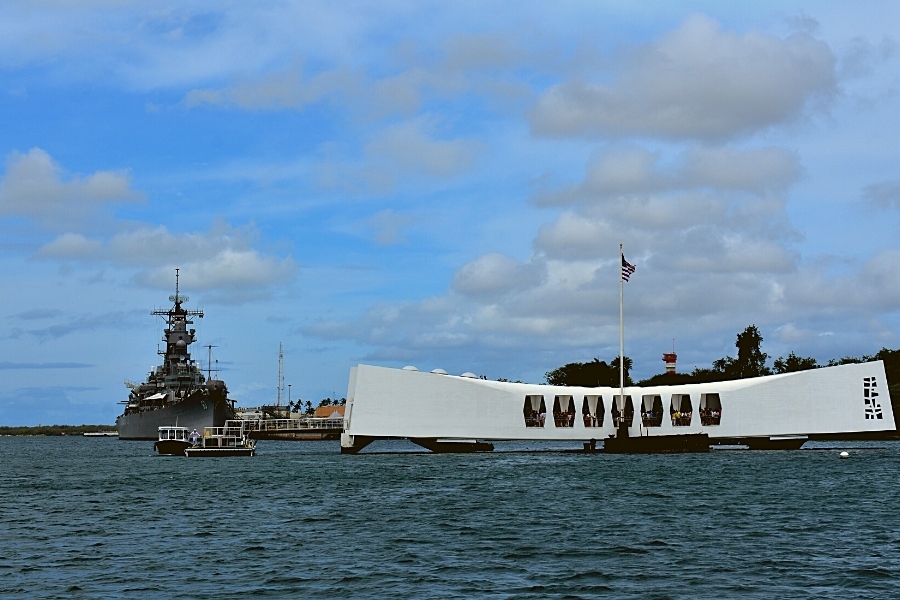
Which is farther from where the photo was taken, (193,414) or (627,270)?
(193,414)

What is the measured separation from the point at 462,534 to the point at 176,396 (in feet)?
432

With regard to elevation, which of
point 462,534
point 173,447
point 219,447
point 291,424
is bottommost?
point 462,534

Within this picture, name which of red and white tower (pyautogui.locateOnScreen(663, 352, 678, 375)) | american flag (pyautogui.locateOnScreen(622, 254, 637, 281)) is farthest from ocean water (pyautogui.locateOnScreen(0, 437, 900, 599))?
red and white tower (pyautogui.locateOnScreen(663, 352, 678, 375))

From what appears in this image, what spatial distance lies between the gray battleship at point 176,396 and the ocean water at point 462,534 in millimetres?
88387

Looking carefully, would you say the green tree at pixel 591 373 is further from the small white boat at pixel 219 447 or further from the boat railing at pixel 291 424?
the small white boat at pixel 219 447

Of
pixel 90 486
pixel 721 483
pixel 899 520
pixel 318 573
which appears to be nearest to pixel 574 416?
pixel 721 483

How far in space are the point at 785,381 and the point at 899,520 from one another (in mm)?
41918

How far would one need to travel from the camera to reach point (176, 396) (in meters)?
158

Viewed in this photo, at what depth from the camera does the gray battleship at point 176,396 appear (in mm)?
148250

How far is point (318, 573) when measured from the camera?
26.3 m

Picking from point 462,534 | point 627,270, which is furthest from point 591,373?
point 462,534

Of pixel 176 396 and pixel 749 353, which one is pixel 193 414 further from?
pixel 749 353

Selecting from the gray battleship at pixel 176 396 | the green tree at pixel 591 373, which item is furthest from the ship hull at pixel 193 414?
the green tree at pixel 591 373

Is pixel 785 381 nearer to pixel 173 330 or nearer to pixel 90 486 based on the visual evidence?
pixel 90 486
